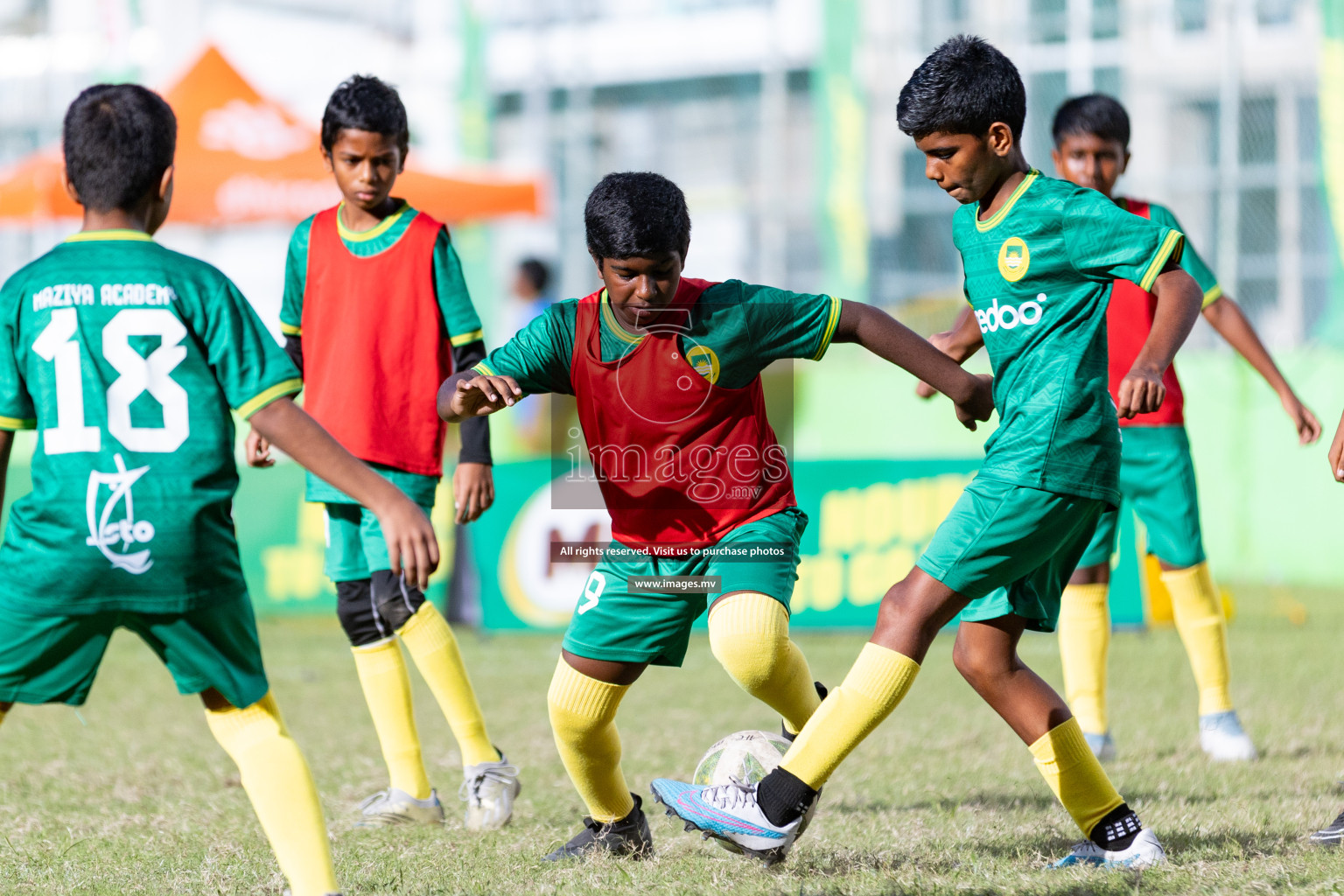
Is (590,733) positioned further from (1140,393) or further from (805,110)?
(805,110)

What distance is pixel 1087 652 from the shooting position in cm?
536

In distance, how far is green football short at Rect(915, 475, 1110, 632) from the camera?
11.3 feet

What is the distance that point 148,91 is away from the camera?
121 inches

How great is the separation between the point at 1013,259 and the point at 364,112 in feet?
6.62

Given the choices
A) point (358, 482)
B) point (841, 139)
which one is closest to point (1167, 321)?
point (358, 482)

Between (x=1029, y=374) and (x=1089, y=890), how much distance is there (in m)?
1.19

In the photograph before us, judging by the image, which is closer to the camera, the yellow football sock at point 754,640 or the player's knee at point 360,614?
the yellow football sock at point 754,640

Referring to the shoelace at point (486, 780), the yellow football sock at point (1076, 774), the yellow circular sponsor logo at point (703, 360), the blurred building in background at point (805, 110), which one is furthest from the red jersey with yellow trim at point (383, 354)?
the blurred building in background at point (805, 110)

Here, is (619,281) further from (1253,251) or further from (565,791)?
(1253,251)

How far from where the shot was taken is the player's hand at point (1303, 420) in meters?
→ 5.18

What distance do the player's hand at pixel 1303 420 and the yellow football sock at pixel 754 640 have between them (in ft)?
7.93

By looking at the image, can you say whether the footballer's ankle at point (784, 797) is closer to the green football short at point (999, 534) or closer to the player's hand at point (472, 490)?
the green football short at point (999, 534)

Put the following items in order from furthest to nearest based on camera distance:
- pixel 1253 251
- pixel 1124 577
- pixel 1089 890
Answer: pixel 1253 251 → pixel 1124 577 → pixel 1089 890

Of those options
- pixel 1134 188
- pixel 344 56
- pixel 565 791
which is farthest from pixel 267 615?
pixel 344 56
